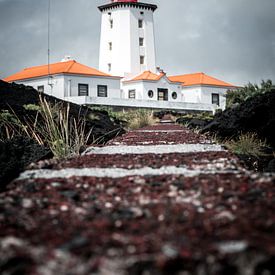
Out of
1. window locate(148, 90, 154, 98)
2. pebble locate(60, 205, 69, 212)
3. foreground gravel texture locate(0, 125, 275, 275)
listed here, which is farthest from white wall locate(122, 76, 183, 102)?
pebble locate(60, 205, 69, 212)

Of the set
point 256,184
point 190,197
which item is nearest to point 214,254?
point 190,197

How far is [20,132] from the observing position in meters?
8.90

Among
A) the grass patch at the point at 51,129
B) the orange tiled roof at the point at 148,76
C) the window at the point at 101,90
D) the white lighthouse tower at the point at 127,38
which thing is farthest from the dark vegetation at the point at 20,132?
the white lighthouse tower at the point at 127,38

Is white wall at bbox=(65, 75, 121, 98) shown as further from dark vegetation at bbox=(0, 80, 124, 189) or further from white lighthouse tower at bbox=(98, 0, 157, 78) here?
dark vegetation at bbox=(0, 80, 124, 189)

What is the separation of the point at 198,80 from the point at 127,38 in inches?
371

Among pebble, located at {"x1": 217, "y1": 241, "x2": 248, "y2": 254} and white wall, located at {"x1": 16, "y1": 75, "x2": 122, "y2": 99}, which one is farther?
white wall, located at {"x1": 16, "y1": 75, "x2": 122, "y2": 99}

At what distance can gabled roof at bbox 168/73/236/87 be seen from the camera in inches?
2020

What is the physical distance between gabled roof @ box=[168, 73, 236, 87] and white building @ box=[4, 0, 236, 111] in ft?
3.66

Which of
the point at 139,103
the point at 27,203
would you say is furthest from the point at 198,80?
the point at 27,203

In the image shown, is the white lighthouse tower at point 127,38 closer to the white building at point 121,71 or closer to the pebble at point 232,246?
the white building at point 121,71

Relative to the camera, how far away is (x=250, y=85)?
24.5m

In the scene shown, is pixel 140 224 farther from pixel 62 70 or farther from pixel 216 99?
pixel 216 99

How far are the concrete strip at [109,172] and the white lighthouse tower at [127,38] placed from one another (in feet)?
140

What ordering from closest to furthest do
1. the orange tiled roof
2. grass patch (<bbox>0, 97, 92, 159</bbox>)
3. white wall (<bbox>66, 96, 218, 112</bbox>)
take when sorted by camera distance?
grass patch (<bbox>0, 97, 92, 159</bbox>) < white wall (<bbox>66, 96, 218, 112</bbox>) < the orange tiled roof
